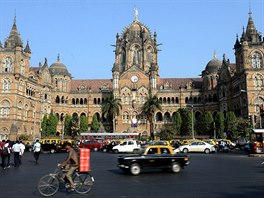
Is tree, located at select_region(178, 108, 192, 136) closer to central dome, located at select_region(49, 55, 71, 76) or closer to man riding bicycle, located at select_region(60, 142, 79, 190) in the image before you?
central dome, located at select_region(49, 55, 71, 76)

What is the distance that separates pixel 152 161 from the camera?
669 inches

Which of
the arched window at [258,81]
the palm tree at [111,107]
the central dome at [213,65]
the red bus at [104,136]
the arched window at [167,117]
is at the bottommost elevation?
the red bus at [104,136]

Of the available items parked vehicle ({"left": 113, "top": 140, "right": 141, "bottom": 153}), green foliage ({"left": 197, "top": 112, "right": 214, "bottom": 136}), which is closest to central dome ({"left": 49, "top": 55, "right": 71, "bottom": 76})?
green foliage ({"left": 197, "top": 112, "right": 214, "bottom": 136})

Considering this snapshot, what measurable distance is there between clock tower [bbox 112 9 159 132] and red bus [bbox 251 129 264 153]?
1568 inches

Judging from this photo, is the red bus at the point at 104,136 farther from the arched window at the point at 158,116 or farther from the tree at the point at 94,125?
the arched window at the point at 158,116

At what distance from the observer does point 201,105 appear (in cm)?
7938

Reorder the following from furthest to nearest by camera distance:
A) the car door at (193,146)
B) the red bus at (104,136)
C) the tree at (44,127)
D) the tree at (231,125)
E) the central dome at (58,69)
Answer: the central dome at (58,69), the tree at (44,127), the tree at (231,125), the red bus at (104,136), the car door at (193,146)

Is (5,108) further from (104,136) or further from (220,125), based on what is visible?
(220,125)

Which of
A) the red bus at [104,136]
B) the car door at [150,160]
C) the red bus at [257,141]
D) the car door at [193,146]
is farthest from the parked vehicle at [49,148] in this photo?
the car door at [150,160]

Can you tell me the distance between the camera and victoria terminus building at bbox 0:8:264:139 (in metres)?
59.4

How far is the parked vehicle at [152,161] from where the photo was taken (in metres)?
16.9

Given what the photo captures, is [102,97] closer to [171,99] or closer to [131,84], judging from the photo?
[131,84]

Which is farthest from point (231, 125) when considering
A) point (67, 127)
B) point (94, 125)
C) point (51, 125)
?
point (51, 125)

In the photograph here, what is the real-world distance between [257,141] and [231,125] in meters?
25.9
